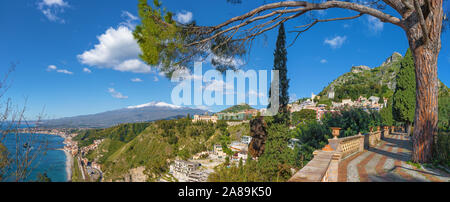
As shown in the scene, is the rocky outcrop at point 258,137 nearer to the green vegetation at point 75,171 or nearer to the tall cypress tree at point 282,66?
the tall cypress tree at point 282,66

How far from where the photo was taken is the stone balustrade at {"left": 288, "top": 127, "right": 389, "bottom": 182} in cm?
206

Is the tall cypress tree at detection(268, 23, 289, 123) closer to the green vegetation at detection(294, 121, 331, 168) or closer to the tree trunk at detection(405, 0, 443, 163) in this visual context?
the green vegetation at detection(294, 121, 331, 168)

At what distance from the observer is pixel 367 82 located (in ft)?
270

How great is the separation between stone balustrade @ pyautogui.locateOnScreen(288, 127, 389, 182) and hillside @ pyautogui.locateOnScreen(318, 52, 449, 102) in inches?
2817

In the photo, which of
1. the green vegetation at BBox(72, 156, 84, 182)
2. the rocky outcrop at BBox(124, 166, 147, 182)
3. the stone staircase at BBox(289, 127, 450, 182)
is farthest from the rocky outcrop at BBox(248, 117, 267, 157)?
the green vegetation at BBox(72, 156, 84, 182)

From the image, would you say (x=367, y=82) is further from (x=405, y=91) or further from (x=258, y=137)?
(x=258, y=137)

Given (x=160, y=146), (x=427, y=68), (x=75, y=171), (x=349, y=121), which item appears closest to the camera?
(x=427, y=68)

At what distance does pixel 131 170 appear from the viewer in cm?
5150

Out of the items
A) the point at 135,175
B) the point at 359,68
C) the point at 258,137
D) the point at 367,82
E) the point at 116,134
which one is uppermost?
the point at 359,68

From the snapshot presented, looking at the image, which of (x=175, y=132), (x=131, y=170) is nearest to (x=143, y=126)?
(x=175, y=132)

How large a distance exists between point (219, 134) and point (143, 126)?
37912 mm

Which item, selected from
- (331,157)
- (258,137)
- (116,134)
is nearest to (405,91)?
(258,137)

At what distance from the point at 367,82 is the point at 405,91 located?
8688cm

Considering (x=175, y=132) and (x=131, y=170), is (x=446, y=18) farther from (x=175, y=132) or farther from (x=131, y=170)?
(x=175, y=132)
